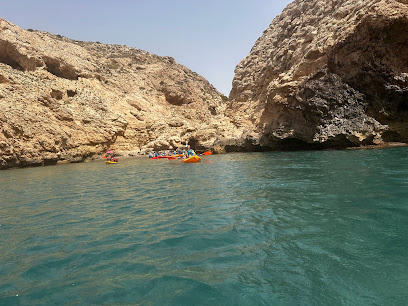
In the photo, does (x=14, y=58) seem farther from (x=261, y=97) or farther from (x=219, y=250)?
(x=219, y=250)

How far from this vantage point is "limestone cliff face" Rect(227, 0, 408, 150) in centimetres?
1859

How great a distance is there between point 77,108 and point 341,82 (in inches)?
1272

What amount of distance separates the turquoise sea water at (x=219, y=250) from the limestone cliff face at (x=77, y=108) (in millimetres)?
24197

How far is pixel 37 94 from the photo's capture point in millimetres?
31672

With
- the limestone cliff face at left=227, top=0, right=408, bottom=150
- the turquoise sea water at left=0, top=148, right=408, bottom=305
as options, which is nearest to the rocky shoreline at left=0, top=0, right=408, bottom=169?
the limestone cliff face at left=227, top=0, right=408, bottom=150

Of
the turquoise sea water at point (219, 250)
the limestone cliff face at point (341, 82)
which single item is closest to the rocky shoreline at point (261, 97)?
the limestone cliff face at point (341, 82)

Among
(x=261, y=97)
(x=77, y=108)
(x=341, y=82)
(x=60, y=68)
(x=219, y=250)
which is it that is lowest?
(x=219, y=250)

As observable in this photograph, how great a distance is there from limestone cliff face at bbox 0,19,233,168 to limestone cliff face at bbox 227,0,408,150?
10.1 meters

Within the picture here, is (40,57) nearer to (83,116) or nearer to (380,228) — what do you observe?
(83,116)

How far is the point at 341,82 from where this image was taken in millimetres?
21125

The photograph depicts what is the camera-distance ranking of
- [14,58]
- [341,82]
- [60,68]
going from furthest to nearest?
[60,68] → [14,58] → [341,82]

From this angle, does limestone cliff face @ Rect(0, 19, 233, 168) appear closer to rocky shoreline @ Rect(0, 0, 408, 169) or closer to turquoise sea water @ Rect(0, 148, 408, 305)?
rocky shoreline @ Rect(0, 0, 408, 169)

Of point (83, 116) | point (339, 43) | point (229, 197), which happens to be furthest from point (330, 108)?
point (83, 116)

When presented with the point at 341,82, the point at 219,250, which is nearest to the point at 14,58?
the point at 341,82
